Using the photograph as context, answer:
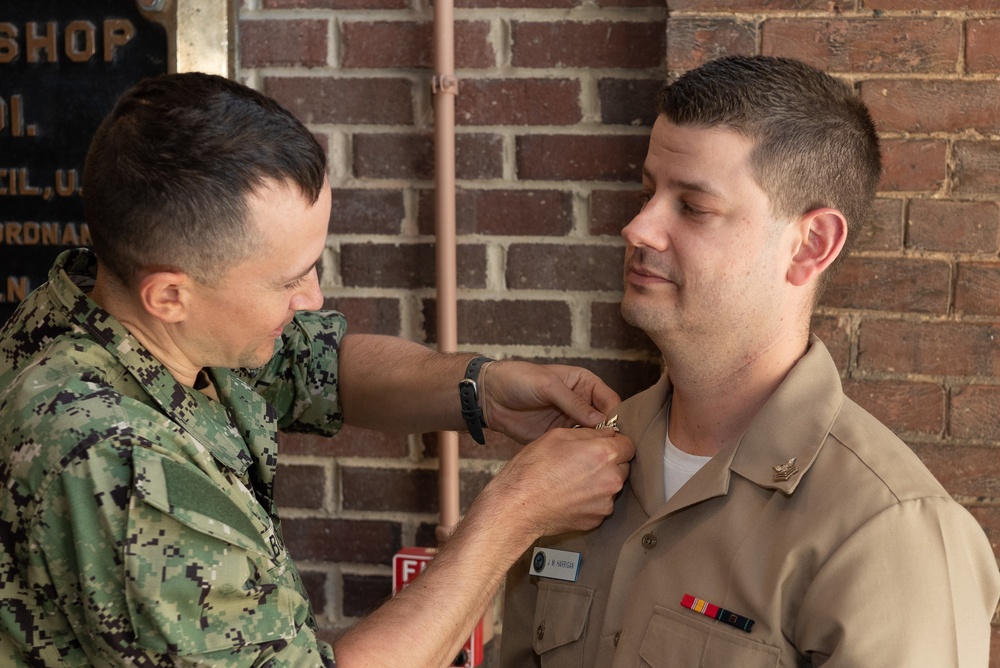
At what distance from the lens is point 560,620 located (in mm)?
1510

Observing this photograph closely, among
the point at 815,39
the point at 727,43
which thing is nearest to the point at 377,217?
the point at 727,43

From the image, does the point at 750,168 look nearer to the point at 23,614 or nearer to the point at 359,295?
the point at 359,295

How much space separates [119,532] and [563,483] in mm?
615

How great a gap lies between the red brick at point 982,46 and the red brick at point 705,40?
1.15 ft

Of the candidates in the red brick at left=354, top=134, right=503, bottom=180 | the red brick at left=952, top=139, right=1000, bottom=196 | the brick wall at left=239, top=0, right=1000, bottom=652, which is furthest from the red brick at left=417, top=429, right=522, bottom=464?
the red brick at left=952, top=139, right=1000, bottom=196

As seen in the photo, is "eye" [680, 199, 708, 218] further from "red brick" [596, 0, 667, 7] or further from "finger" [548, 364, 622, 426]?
"red brick" [596, 0, 667, 7]

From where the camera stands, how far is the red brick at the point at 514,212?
6.52 feet

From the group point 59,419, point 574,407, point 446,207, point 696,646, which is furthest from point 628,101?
point 59,419

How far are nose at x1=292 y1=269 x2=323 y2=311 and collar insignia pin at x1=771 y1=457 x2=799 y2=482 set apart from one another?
0.69 meters

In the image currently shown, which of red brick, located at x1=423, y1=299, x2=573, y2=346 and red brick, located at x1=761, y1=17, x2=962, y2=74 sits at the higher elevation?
red brick, located at x1=761, y1=17, x2=962, y2=74

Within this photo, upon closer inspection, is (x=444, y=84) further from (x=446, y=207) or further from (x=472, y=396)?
(x=472, y=396)

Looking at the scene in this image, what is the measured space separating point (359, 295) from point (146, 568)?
1.00 metres

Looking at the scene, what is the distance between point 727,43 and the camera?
5.76 feet

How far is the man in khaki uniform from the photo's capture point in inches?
46.0
